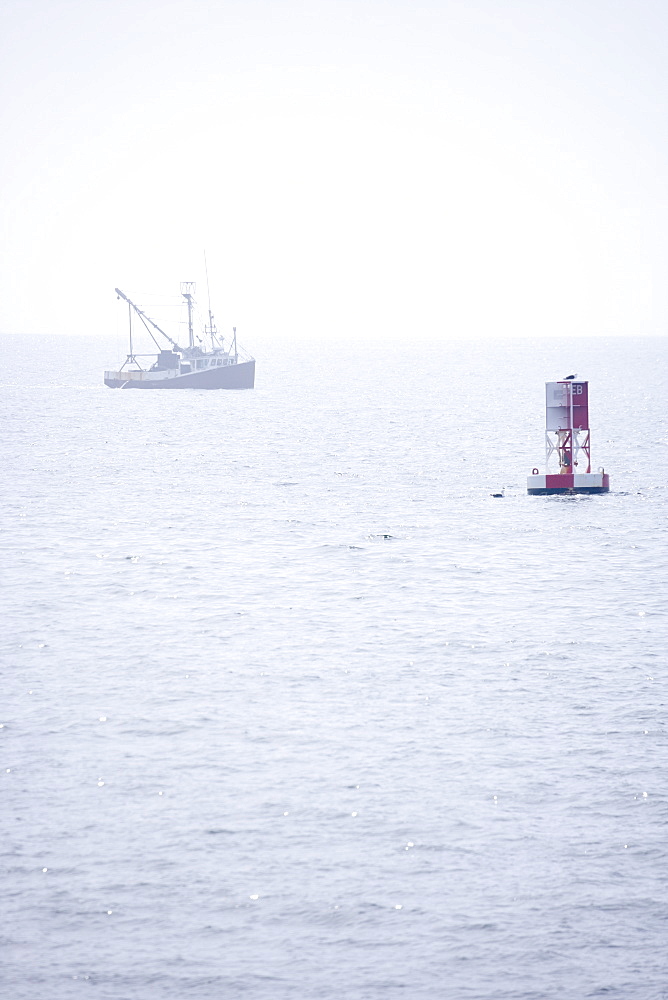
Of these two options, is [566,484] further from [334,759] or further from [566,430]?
[334,759]

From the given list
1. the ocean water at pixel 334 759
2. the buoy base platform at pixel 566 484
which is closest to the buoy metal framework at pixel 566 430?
the buoy base platform at pixel 566 484

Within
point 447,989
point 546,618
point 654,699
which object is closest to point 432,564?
point 546,618

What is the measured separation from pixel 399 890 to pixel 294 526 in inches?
1973

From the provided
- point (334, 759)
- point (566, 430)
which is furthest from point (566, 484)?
point (334, 759)

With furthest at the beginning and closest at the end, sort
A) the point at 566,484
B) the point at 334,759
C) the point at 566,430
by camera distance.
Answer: the point at 566,484, the point at 566,430, the point at 334,759

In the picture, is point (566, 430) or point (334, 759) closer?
point (334, 759)

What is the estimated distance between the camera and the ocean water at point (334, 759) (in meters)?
24.9

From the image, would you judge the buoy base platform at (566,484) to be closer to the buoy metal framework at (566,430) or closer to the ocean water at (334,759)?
the buoy metal framework at (566,430)

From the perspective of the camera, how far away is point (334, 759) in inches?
1383

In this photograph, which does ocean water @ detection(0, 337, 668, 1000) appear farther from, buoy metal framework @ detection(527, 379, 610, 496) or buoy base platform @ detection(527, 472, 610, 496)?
buoy metal framework @ detection(527, 379, 610, 496)

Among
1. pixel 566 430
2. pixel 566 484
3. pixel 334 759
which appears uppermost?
pixel 566 430

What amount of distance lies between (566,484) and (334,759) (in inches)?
2212

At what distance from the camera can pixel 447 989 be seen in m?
23.7

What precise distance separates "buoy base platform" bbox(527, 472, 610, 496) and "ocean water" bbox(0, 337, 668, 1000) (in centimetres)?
943
